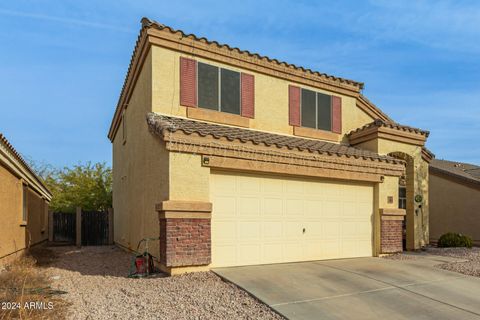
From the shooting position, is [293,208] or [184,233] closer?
[184,233]

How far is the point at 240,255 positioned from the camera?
9.38 m

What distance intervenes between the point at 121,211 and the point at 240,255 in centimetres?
977

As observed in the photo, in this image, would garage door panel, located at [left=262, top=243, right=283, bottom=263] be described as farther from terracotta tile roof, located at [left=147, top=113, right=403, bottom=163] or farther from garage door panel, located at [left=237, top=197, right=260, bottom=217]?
terracotta tile roof, located at [left=147, top=113, right=403, bottom=163]

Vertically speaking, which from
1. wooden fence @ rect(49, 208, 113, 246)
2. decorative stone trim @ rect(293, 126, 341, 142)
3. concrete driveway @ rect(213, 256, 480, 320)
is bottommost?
wooden fence @ rect(49, 208, 113, 246)

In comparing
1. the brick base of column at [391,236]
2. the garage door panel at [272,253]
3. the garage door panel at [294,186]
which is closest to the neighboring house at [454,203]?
the brick base of column at [391,236]

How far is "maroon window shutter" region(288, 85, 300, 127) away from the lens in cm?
1298

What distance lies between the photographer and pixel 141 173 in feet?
39.5

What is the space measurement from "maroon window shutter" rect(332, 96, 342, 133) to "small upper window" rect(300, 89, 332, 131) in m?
0.17

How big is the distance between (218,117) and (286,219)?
154 inches

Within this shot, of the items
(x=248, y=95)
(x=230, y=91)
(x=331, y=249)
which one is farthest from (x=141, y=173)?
(x=331, y=249)

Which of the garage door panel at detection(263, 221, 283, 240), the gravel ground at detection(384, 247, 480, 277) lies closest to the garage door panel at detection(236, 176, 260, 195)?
the garage door panel at detection(263, 221, 283, 240)

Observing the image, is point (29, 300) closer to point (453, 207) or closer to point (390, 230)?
point (390, 230)

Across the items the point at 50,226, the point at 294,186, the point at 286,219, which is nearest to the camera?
the point at 286,219

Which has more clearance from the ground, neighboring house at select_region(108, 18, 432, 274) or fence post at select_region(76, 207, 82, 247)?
neighboring house at select_region(108, 18, 432, 274)
